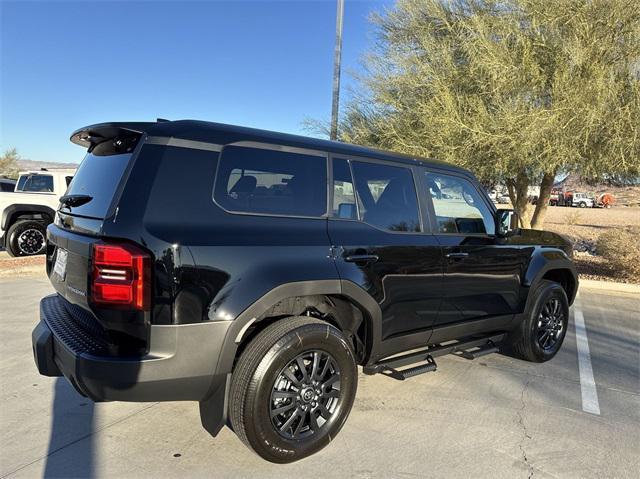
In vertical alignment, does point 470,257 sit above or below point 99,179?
below

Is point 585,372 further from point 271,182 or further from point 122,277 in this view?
point 122,277

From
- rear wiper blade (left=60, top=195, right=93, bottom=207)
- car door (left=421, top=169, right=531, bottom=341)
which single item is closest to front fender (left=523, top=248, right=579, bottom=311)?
car door (left=421, top=169, right=531, bottom=341)

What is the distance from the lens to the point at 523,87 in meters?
8.77

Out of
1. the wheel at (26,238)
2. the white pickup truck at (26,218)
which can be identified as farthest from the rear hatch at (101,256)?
the wheel at (26,238)

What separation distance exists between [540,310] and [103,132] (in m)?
3.93

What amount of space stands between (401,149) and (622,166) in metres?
3.99

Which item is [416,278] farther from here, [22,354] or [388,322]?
[22,354]

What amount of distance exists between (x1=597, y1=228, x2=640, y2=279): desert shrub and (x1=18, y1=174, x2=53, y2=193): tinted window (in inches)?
473

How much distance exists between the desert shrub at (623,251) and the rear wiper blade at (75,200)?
8.76 meters

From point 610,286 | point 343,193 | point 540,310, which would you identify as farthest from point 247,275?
point 610,286

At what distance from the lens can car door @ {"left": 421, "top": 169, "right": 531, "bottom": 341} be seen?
366cm

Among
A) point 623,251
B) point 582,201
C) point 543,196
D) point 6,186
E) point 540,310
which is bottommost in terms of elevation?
point 540,310

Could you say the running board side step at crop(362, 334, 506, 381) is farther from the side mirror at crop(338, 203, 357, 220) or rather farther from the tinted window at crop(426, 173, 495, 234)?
the side mirror at crop(338, 203, 357, 220)

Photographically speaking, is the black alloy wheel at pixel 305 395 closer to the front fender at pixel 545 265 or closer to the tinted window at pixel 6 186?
the front fender at pixel 545 265
